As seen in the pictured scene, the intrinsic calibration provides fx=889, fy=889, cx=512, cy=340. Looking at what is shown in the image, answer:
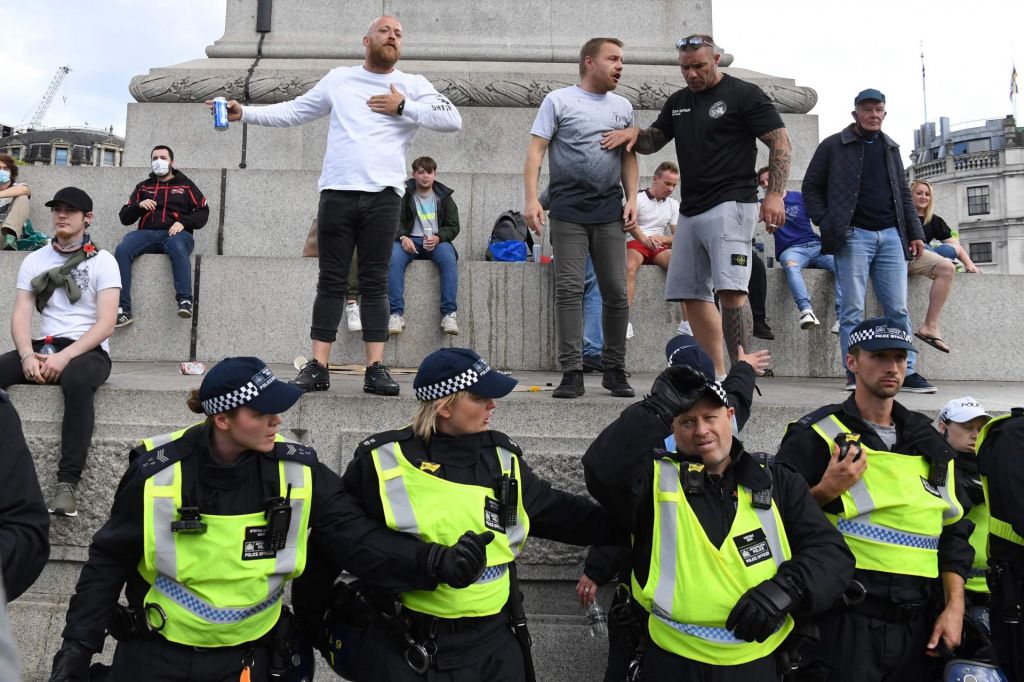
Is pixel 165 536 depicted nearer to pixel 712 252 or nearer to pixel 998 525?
pixel 998 525

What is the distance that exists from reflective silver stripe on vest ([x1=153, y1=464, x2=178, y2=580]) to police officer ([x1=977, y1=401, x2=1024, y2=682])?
321 cm

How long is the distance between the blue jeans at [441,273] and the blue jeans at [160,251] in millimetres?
1581

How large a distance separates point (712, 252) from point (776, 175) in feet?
1.92

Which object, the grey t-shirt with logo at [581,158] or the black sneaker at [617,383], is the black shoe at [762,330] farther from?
the black sneaker at [617,383]

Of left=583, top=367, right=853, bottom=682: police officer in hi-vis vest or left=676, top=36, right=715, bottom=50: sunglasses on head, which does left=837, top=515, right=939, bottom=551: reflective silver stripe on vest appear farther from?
left=676, top=36, right=715, bottom=50: sunglasses on head

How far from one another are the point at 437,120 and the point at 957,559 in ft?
11.8

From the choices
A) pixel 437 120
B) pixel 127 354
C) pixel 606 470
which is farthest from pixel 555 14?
pixel 606 470

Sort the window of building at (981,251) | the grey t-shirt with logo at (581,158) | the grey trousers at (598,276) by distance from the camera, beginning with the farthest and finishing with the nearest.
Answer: the window of building at (981,251) → the grey t-shirt with logo at (581,158) → the grey trousers at (598,276)

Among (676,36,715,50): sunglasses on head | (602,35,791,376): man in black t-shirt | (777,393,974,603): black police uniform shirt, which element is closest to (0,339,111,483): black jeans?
(602,35,791,376): man in black t-shirt

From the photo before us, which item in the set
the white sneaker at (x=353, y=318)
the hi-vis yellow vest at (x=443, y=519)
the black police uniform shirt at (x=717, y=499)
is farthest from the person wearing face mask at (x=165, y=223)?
the black police uniform shirt at (x=717, y=499)

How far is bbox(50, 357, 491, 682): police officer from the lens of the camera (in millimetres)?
3109

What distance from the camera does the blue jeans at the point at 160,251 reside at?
6828 mm

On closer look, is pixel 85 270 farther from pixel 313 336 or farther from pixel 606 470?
pixel 606 470

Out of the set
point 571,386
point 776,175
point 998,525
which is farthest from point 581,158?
point 998,525
